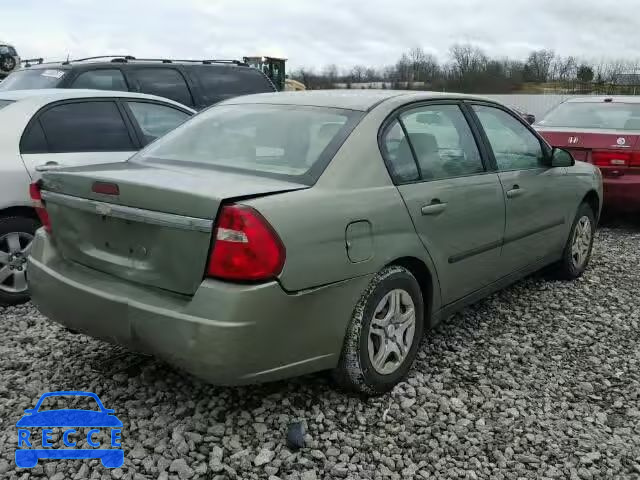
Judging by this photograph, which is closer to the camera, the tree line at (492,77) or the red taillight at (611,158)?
the red taillight at (611,158)

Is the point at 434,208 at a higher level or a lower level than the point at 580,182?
higher

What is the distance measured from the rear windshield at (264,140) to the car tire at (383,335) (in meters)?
0.65

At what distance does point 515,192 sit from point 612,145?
3466 millimetres

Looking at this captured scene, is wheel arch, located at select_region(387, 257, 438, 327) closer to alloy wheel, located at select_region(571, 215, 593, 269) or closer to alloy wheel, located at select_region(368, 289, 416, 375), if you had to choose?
alloy wheel, located at select_region(368, 289, 416, 375)

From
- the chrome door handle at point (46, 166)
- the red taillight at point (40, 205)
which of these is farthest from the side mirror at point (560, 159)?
the chrome door handle at point (46, 166)

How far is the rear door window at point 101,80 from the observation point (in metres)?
8.16

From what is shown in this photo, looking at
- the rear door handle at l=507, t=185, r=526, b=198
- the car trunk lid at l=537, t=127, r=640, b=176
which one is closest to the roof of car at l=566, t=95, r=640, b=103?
the car trunk lid at l=537, t=127, r=640, b=176

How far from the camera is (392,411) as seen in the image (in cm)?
316

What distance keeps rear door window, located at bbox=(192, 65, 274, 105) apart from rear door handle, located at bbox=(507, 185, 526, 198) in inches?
231

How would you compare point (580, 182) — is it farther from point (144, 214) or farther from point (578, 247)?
point (144, 214)

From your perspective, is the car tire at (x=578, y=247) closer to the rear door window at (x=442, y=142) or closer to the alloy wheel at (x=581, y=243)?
the alloy wheel at (x=581, y=243)

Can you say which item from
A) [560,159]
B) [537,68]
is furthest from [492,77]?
[560,159]

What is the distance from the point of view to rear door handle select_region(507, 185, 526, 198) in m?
4.08

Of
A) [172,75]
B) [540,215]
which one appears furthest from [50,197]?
[172,75]
